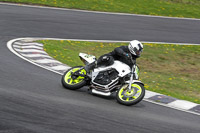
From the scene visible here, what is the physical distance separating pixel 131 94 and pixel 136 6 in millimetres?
19275

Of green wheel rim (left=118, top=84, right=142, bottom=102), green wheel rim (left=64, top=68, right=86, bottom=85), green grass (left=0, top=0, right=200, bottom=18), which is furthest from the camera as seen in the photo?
green grass (left=0, top=0, right=200, bottom=18)

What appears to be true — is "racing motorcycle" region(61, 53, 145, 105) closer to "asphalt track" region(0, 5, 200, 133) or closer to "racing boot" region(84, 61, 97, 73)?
"racing boot" region(84, 61, 97, 73)

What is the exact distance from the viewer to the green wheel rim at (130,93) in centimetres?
969

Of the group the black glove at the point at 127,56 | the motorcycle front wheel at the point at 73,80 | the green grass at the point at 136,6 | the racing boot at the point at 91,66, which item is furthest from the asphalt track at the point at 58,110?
the green grass at the point at 136,6

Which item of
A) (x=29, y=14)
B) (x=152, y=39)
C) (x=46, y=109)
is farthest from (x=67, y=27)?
(x=46, y=109)

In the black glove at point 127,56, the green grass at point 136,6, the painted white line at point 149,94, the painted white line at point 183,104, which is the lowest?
the painted white line at point 183,104

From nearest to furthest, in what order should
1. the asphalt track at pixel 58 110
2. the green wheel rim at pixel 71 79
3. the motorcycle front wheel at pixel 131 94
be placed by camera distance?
the asphalt track at pixel 58 110 → the motorcycle front wheel at pixel 131 94 → the green wheel rim at pixel 71 79

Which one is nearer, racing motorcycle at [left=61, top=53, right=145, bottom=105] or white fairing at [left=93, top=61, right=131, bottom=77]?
racing motorcycle at [left=61, top=53, right=145, bottom=105]

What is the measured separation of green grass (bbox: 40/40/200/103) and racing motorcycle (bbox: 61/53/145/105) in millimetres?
2106

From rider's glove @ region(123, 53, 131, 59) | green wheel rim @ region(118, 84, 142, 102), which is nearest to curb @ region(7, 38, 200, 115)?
green wheel rim @ region(118, 84, 142, 102)

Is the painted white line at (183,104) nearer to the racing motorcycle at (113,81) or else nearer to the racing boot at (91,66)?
the racing motorcycle at (113,81)

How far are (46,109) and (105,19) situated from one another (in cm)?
1541

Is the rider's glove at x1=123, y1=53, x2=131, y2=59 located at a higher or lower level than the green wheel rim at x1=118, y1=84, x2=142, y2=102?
higher

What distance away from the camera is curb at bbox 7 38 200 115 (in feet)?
34.1
